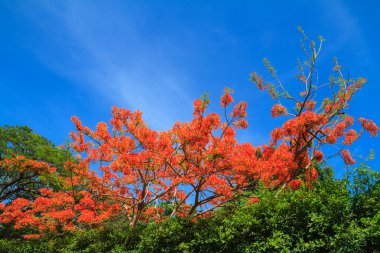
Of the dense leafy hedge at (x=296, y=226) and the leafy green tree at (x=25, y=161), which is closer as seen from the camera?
the dense leafy hedge at (x=296, y=226)

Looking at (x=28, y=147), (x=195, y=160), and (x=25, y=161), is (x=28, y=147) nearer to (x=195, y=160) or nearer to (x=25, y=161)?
(x=25, y=161)

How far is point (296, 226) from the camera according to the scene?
617cm

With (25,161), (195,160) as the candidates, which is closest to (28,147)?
(25,161)

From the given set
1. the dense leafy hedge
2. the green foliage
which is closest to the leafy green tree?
the green foliage

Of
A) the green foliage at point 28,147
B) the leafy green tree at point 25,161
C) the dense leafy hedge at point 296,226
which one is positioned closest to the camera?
the dense leafy hedge at point 296,226

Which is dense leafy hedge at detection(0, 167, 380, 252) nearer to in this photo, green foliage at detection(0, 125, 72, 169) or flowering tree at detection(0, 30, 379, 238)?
flowering tree at detection(0, 30, 379, 238)

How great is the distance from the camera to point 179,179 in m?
10.8

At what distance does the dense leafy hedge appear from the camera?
547 centimetres

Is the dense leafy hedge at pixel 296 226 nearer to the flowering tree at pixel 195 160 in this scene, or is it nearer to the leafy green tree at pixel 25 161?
the flowering tree at pixel 195 160

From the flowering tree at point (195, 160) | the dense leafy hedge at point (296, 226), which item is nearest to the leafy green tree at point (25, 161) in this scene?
the flowering tree at point (195, 160)

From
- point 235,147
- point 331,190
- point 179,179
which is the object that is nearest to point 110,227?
point 179,179

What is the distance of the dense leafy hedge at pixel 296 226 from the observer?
5473mm

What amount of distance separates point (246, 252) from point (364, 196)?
248cm

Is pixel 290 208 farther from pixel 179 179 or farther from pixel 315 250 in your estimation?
pixel 179 179
